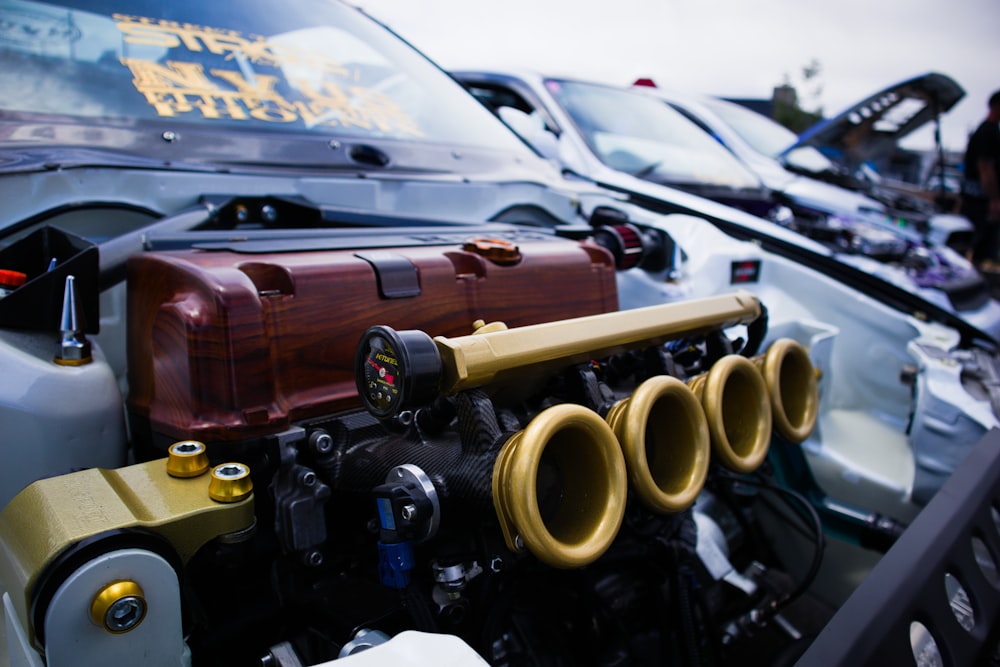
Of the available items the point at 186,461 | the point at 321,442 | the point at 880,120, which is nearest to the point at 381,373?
the point at 321,442

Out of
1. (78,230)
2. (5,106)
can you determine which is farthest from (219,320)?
(5,106)

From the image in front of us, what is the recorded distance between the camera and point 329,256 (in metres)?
1.27

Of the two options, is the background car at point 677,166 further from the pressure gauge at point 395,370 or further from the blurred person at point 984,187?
the blurred person at point 984,187

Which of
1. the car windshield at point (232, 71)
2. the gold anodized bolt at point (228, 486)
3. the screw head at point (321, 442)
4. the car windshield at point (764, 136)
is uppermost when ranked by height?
the car windshield at point (232, 71)

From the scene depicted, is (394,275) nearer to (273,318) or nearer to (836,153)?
(273,318)

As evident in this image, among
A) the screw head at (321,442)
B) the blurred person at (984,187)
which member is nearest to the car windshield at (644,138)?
the screw head at (321,442)

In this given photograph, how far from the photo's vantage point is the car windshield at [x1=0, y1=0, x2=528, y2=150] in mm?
1647

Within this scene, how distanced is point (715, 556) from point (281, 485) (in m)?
1.12

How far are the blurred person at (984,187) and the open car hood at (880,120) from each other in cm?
111

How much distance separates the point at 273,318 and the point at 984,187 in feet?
25.0

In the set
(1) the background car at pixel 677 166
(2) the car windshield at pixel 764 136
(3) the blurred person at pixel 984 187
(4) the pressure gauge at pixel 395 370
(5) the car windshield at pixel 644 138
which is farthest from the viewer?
(3) the blurred person at pixel 984 187

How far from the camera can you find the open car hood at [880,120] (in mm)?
4863

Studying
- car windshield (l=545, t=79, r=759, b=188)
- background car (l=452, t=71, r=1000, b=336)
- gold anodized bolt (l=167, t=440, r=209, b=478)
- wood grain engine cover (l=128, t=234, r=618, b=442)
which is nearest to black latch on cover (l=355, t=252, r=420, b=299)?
wood grain engine cover (l=128, t=234, r=618, b=442)

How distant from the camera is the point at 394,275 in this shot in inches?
50.1
